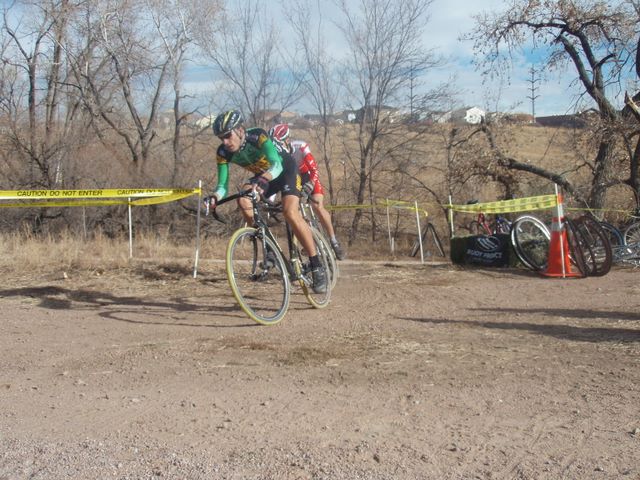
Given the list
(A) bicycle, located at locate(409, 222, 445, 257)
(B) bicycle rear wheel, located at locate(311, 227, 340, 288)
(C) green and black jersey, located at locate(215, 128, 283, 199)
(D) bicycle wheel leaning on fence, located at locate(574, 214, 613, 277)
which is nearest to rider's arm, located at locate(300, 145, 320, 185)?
(B) bicycle rear wheel, located at locate(311, 227, 340, 288)

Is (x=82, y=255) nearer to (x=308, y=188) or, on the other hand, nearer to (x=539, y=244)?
(x=308, y=188)

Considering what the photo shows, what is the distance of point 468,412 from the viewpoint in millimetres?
3482

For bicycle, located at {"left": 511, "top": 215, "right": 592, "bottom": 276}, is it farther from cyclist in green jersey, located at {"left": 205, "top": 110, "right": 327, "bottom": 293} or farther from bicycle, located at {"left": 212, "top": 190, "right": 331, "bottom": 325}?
cyclist in green jersey, located at {"left": 205, "top": 110, "right": 327, "bottom": 293}

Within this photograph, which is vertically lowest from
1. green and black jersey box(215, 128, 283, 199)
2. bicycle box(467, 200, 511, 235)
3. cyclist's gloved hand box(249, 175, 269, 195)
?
bicycle box(467, 200, 511, 235)

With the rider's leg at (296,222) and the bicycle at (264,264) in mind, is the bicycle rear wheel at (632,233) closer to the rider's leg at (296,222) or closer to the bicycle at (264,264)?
the bicycle at (264,264)

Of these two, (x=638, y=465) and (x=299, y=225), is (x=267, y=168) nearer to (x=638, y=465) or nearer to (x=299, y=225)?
(x=299, y=225)

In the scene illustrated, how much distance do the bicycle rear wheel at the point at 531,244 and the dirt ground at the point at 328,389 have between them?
6.68 ft

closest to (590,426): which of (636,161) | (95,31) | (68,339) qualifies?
(68,339)

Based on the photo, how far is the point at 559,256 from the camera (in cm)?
862

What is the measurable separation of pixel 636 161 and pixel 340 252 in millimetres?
9097

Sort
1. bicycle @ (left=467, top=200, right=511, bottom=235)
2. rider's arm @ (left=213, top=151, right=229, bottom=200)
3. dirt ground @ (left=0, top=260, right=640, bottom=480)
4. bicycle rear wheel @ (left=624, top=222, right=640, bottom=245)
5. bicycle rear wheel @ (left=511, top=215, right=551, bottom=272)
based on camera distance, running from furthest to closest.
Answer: bicycle @ (left=467, top=200, right=511, bottom=235) < bicycle rear wheel @ (left=624, top=222, right=640, bottom=245) < bicycle rear wheel @ (left=511, top=215, right=551, bottom=272) < rider's arm @ (left=213, top=151, right=229, bottom=200) < dirt ground @ (left=0, top=260, right=640, bottom=480)

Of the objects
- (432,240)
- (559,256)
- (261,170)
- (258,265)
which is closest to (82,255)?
(261,170)

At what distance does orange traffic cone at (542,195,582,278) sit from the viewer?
8539mm

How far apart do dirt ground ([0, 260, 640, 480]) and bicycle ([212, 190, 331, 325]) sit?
204 mm
